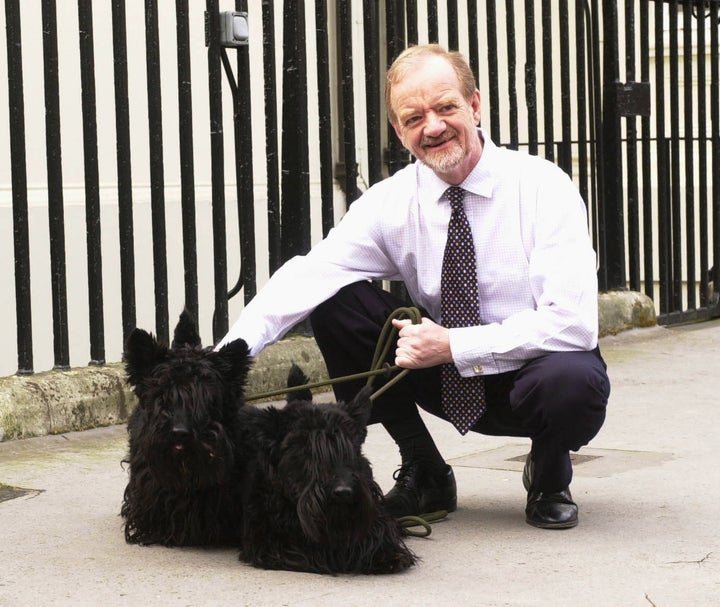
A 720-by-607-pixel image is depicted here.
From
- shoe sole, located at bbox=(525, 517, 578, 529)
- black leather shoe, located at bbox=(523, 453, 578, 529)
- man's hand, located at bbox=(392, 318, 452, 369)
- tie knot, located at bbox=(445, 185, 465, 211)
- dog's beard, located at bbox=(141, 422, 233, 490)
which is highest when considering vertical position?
tie knot, located at bbox=(445, 185, 465, 211)

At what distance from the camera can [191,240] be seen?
5496 mm

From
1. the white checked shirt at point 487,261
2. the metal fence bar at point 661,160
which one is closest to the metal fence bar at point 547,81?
the metal fence bar at point 661,160

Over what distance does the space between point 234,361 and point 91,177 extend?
2209 mm

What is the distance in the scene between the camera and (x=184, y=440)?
3.03 m

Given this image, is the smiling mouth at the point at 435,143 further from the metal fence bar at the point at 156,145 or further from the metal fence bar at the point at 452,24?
the metal fence bar at the point at 452,24

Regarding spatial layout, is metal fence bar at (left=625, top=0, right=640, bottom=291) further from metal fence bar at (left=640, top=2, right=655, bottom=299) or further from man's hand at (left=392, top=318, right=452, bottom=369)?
man's hand at (left=392, top=318, right=452, bottom=369)

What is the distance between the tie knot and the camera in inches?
144

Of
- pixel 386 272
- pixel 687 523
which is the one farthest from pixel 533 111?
pixel 687 523

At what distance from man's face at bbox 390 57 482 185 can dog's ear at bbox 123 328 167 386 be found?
98cm

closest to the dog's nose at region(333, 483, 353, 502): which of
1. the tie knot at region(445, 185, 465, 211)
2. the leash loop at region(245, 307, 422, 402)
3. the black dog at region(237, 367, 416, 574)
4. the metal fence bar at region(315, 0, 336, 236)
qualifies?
the black dog at region(237, 367, 416, 574)

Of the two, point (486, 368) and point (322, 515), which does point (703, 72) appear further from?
point (322, 515)

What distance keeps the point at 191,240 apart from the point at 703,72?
13.3ft

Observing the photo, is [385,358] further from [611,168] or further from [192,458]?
[611,168]

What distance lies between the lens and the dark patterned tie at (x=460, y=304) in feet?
11.9
